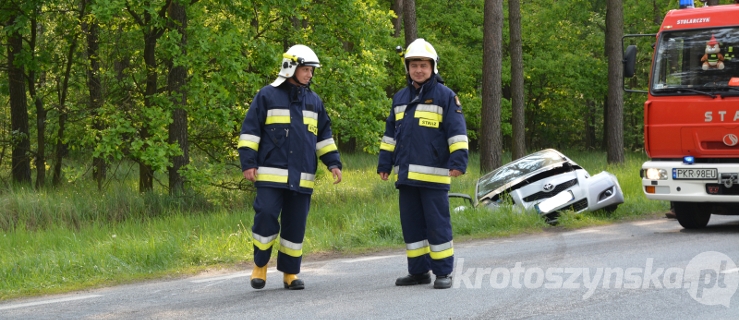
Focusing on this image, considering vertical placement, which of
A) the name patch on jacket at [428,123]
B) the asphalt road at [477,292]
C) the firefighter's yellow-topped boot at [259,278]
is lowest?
the asphalt road at [477,292]

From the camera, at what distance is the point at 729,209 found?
39.5 ft

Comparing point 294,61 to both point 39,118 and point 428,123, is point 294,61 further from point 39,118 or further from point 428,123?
point 39,118

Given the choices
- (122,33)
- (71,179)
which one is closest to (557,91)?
(122,33)

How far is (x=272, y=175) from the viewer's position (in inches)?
279

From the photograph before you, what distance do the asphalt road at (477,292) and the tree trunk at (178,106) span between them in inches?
357

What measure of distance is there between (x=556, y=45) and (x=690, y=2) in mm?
27084

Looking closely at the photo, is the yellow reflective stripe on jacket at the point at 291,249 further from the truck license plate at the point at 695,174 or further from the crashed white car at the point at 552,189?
the truck license plate at the point at 695,174

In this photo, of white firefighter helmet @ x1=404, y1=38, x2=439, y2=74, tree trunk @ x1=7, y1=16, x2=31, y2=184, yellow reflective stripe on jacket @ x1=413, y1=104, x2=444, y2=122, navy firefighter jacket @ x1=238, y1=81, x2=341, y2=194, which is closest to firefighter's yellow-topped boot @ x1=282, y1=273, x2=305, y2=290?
navy firefighter jacket @ x1=238, y1=81, x2=341, y2=194

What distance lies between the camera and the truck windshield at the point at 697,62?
1103 centimetres

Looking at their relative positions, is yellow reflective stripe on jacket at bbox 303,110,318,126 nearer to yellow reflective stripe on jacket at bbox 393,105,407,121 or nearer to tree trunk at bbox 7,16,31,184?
yellow reflective stripe on jacket at bbox 393,105,407,121

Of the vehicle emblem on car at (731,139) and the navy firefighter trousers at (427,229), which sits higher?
the vehicle emblem on car at (731,139)

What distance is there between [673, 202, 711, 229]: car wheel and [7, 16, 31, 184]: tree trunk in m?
14.5

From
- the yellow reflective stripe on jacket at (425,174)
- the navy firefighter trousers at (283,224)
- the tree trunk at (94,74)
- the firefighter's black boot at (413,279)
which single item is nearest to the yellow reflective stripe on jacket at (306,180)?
the navy firefighter trousers at (283,224)

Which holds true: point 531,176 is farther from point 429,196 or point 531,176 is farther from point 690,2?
point 429,196
